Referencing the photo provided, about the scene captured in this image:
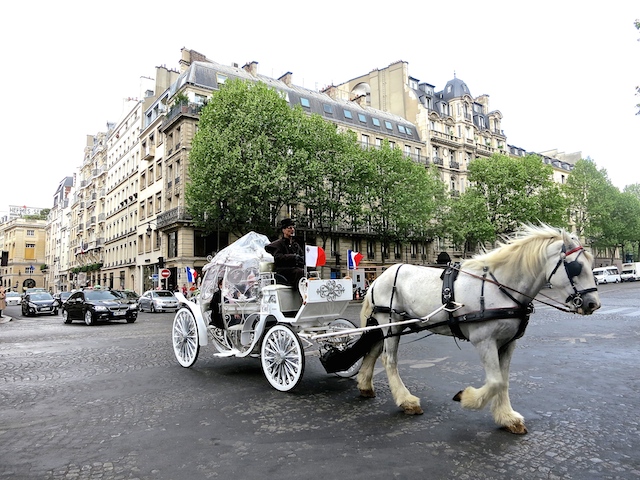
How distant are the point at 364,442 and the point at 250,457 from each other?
1077mm

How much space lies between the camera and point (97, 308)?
69.2 ft

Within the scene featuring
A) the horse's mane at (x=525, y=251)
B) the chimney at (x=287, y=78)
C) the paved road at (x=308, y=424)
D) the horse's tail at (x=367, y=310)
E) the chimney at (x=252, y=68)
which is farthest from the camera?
the chimney at (x=287, y=78)

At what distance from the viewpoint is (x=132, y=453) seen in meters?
4.23

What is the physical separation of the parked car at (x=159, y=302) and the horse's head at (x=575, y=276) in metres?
28.0

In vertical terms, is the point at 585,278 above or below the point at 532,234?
below

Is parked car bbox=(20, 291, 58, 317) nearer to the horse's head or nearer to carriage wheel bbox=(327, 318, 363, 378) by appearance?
carriage wheel bbox=(327, 318, 363, 378)

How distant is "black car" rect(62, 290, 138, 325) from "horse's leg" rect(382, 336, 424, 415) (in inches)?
736

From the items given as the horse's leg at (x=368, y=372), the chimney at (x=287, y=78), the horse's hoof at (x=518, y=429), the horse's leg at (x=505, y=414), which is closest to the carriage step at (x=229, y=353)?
the horse's leg at (x=368, y=372)

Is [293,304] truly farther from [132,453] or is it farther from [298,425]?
[132,453]

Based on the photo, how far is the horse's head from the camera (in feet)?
14.9

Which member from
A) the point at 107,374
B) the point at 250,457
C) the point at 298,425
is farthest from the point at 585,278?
the point at 107,374

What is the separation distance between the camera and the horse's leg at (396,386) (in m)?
5.24

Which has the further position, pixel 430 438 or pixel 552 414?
pixel 552 414

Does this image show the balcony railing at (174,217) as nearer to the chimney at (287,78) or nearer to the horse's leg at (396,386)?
the chimney at (287,78)
